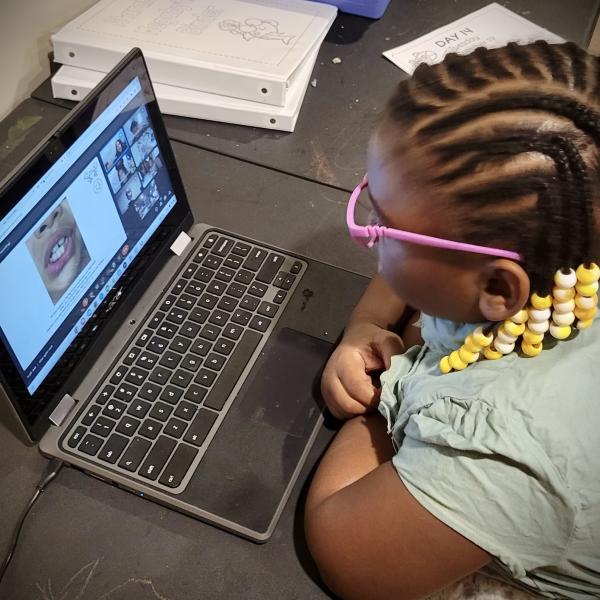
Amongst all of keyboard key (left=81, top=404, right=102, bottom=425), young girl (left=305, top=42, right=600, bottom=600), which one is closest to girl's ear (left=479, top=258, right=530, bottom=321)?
young girl (left=305, top=42, right=600, bottom=600)

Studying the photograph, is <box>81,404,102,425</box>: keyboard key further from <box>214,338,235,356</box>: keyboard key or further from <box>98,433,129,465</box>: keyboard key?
<box>214,338,235,356</box>: keyboard key

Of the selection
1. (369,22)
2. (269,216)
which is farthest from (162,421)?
(369,22)

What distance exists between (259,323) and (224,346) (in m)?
0.05

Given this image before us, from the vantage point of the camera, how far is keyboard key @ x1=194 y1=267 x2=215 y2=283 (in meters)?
0.76

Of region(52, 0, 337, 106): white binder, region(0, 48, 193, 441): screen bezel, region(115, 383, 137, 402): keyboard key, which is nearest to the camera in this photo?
region(0, 48, 193, 441): screen bezel

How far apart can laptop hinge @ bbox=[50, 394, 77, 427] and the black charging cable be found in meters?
0.04

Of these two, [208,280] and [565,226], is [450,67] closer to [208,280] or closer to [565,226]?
[565,226]

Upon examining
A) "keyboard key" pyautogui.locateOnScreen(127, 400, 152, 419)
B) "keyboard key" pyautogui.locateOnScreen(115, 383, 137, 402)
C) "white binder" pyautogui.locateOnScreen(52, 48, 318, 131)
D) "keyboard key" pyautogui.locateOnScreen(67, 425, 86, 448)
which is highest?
"white binder" pyautogui.locateOnScreen(52, 48, 318, 131)

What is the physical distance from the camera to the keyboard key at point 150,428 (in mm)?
633

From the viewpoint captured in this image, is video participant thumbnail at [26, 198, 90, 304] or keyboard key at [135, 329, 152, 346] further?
keyboard key at [135, 329, 152, 346]

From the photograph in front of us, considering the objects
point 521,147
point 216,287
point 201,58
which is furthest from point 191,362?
point 201,58

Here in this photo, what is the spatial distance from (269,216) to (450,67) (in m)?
0.42

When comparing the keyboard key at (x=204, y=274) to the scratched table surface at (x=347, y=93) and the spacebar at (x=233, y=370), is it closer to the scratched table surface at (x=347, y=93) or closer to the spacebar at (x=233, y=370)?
the spacebar at (x=233, y=370)

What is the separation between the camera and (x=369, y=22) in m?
1.20
